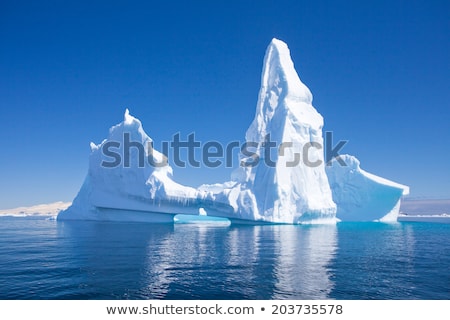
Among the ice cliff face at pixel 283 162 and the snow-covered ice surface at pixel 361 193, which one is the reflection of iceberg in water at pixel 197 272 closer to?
the ice cliff face at pixel 283 162

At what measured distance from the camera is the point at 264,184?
115 feet

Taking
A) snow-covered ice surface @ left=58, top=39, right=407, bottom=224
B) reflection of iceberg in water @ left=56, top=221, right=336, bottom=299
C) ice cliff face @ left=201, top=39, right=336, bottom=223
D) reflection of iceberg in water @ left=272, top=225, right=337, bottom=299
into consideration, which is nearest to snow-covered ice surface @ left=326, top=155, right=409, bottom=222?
snow-covered ice surface @ left=58, top=39, right=407, bottom=224

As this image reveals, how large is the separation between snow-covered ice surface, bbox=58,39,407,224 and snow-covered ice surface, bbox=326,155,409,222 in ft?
0.43

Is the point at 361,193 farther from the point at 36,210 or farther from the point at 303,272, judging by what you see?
the point at 36,210

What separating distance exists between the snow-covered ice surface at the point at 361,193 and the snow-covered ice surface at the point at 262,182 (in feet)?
0.43

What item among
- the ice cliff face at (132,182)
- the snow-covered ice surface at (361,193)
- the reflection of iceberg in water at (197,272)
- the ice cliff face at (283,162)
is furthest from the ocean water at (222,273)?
the snow-covered ice surface at (361,193)

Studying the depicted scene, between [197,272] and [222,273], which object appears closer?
[222,273]

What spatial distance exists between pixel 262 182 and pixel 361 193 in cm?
1543

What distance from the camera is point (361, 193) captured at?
142 feet

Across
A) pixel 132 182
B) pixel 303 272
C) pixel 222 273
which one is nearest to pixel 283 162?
pixel 132 182

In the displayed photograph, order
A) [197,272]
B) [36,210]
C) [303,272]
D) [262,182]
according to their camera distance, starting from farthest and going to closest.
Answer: [36,210] < [262,182] < [303,272] < [197,272]

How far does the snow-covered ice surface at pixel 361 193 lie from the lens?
4138 cm

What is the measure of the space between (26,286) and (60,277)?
1153 millimetres
